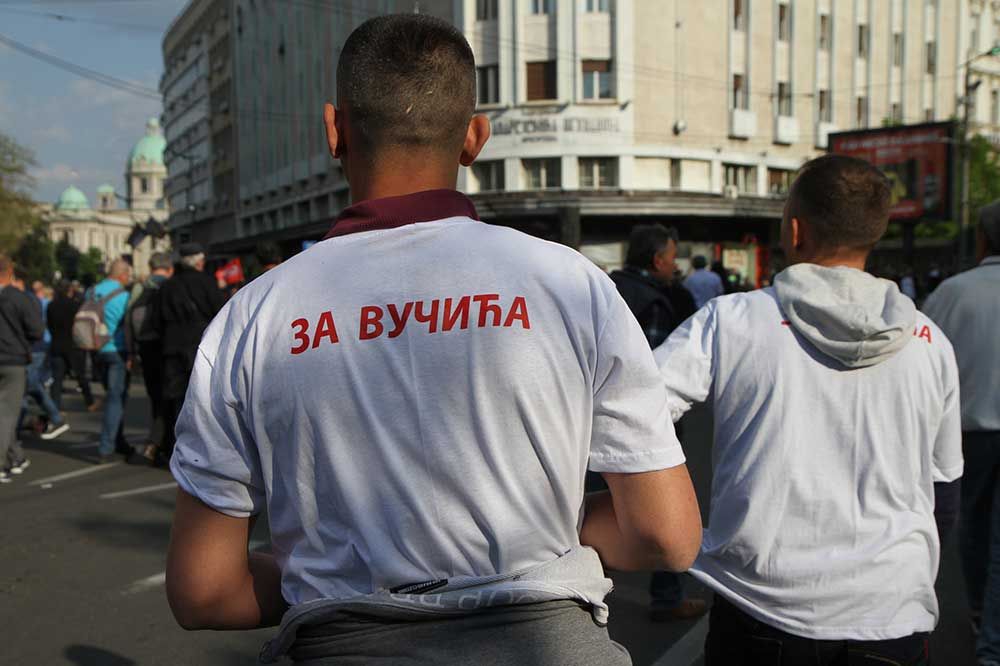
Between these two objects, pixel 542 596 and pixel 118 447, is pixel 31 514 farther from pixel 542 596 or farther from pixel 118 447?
pixel 542 596

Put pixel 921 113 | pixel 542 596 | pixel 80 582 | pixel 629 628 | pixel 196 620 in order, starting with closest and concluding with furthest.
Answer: pixel 542 596 → pixel 196 620 → pixel 629 628 → pixel 80 582 → pixel 921 113

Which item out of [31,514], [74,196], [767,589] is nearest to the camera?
[767,589]

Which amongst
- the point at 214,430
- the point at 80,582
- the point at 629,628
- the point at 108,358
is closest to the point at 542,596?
the point at 214,430

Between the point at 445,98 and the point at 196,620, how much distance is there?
921mm

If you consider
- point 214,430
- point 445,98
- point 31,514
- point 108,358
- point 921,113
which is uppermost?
point 921,113

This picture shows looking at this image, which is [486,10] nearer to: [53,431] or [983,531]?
[53,431]

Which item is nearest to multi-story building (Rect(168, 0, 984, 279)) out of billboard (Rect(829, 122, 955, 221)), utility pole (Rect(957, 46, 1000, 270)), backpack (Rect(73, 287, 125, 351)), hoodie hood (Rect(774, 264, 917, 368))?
utility pole (Rect(957, 46, 1000, 270))

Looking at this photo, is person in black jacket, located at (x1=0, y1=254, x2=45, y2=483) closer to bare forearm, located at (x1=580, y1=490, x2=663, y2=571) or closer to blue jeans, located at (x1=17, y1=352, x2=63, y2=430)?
blue jeans, located at (x1=17, y1=352, x2=63, y2=430)

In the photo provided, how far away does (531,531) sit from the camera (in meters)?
1.32

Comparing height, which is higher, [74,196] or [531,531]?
[74,196]

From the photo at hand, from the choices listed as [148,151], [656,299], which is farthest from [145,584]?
[148,151]

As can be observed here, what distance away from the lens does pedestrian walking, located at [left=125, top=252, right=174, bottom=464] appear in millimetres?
8492

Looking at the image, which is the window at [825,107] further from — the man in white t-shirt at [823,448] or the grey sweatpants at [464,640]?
the grey sweatpants at [464,640]

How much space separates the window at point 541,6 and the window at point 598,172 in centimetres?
542
